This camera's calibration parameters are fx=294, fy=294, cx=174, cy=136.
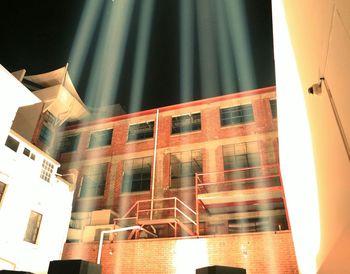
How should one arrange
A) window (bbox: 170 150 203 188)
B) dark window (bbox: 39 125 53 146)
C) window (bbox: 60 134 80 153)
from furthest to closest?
window (bbox: 60 134 80 153)
dark window (bbox: 39 125 53 146)
window (bbox: 170 150 203 188)

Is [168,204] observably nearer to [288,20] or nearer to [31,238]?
[31,238]

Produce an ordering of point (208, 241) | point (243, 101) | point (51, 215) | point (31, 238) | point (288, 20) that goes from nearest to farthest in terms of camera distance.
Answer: point (288, 20) → point (208, 241) → point (31, 238) → point (51, 215) → point (243, 101)

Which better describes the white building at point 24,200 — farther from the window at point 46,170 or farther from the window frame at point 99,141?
the window frame at point 99,141

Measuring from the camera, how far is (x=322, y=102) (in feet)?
10.3

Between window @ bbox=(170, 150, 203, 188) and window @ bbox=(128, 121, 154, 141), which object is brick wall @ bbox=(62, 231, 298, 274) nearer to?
window @ bbox=(170, 150, 203, 188)

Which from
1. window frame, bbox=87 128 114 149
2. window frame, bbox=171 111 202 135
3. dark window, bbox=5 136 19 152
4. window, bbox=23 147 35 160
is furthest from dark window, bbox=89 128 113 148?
dark window, bbox=5 136 19 152

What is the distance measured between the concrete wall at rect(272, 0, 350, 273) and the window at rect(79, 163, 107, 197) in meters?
14.8

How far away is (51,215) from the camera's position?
551 inches

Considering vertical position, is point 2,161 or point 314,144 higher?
point 2,161

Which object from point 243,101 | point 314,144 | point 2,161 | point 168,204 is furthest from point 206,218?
point 314,144

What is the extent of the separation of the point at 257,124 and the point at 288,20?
1277cm

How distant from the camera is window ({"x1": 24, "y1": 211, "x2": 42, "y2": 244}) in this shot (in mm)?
12695

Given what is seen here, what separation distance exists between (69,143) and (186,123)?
8.47 meters

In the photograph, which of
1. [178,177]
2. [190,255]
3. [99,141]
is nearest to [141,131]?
[99,141]
